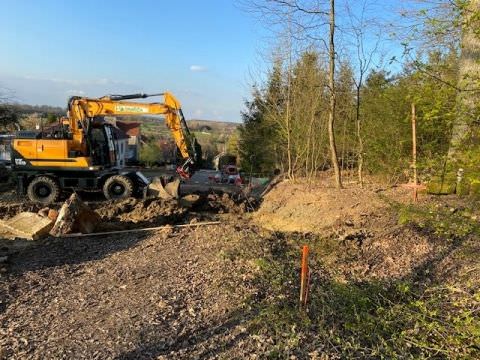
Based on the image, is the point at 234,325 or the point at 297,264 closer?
the point at 234,325

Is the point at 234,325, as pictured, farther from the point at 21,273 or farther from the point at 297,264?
the point at 21,273

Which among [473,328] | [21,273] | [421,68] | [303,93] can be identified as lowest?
[21,273]

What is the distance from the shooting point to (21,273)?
6461 mm

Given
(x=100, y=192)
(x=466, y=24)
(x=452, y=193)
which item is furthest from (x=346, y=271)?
(x=100, y=192)

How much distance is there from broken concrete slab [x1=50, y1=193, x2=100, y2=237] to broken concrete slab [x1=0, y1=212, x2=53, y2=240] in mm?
173

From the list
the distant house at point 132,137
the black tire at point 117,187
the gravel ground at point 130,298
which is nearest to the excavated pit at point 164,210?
the black tire at point 117,187

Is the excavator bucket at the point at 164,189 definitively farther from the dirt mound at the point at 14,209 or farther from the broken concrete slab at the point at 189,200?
the dirt mound at the point at 14,209

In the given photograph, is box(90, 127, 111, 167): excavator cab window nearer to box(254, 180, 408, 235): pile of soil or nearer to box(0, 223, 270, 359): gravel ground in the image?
box(254, 180, 408, 235): pile of soil

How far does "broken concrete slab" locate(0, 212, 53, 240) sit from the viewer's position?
350 inches

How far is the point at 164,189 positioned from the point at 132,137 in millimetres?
49920

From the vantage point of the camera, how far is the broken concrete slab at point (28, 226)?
888cm

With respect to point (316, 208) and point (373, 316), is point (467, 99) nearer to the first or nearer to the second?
point (373, 316)

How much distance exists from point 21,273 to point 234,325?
11.1 ft

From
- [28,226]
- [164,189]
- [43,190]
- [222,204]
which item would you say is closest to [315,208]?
[222,204]
